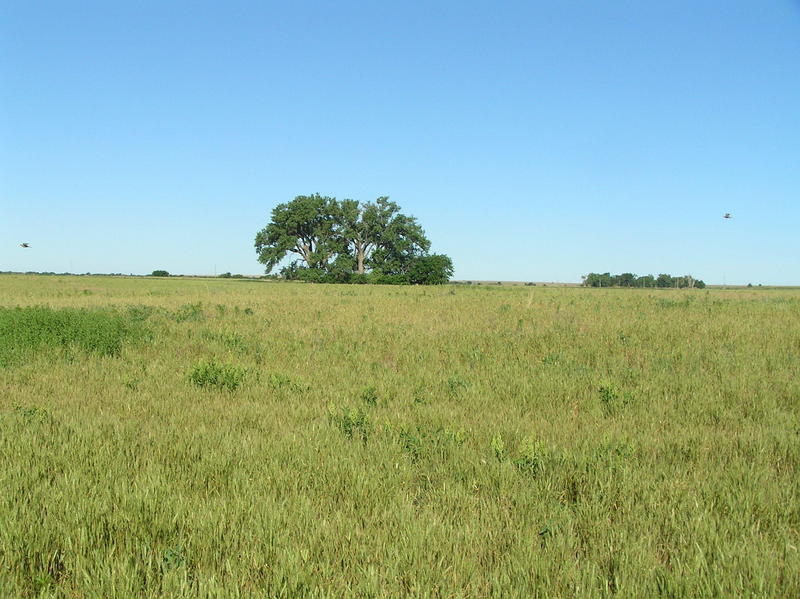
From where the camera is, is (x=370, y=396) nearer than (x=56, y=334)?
Yes

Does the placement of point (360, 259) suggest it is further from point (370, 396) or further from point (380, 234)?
point (370, 396)

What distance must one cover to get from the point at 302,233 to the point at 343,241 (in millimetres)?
6304

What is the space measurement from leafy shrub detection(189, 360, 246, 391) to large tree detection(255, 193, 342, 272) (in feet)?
211

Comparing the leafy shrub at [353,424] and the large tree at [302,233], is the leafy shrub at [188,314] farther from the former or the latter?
the large tree at [302,233]

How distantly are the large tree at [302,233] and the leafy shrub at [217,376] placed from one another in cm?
6436

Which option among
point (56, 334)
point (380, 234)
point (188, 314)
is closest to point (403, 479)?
point (56, 334)

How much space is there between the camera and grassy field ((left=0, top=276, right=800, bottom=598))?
9.04ft

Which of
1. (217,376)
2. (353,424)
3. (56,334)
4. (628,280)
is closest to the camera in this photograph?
(353,424)

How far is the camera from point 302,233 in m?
74.6

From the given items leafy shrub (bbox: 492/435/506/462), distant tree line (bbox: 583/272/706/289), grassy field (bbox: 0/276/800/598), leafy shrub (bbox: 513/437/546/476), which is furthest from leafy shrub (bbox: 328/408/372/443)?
distant tree line (bbox: 583/272/706/289)

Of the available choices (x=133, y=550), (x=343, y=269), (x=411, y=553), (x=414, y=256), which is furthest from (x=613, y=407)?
(x=414, y=256)

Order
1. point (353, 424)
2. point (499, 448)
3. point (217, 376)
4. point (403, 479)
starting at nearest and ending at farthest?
point (403, 479)
point (499, 448)
point (353, 424)
point (217, 376)

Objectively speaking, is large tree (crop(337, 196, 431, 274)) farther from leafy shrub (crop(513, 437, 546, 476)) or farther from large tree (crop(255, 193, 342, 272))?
leafy shrub (crop(513, 437, 546, 476))

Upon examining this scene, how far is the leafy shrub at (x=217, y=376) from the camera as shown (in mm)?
7555
